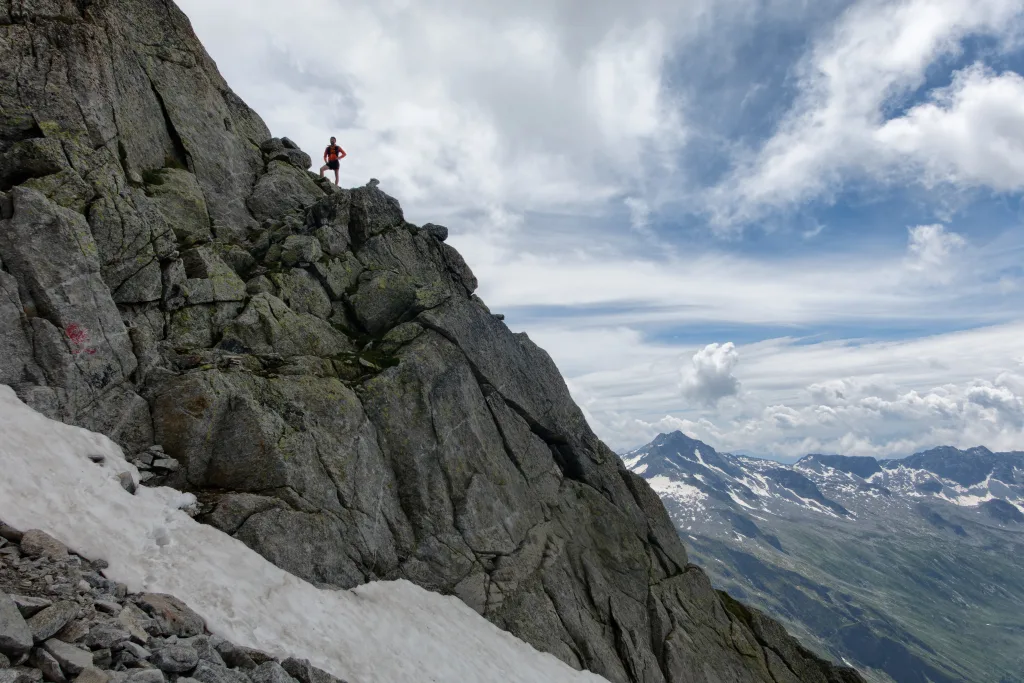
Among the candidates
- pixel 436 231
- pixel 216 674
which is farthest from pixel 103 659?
pixel 436 231

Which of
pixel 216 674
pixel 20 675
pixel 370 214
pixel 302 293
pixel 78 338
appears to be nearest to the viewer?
pixel 20 675

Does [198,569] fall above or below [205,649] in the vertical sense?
above

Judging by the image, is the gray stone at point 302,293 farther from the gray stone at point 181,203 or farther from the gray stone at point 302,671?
the gray stone at point 302,671

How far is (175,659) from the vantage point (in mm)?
13328

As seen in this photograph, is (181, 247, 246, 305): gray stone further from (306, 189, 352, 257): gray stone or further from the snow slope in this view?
the snow slope

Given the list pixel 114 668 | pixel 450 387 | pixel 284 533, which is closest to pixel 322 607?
pixel 284 533

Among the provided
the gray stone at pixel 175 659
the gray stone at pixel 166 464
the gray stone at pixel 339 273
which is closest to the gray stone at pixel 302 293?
the gray stone at pixel 339 273

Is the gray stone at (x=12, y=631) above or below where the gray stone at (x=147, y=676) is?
above

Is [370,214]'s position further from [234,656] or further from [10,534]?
[234,656]

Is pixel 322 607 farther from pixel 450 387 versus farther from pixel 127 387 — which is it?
pixel 450 387

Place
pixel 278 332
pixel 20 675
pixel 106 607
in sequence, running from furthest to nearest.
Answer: pixel 278 332
pixel 106 607
pixel 20 675

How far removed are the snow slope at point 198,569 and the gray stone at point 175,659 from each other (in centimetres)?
261

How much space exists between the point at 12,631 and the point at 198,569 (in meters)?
7.36

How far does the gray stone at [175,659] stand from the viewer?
1309cm
